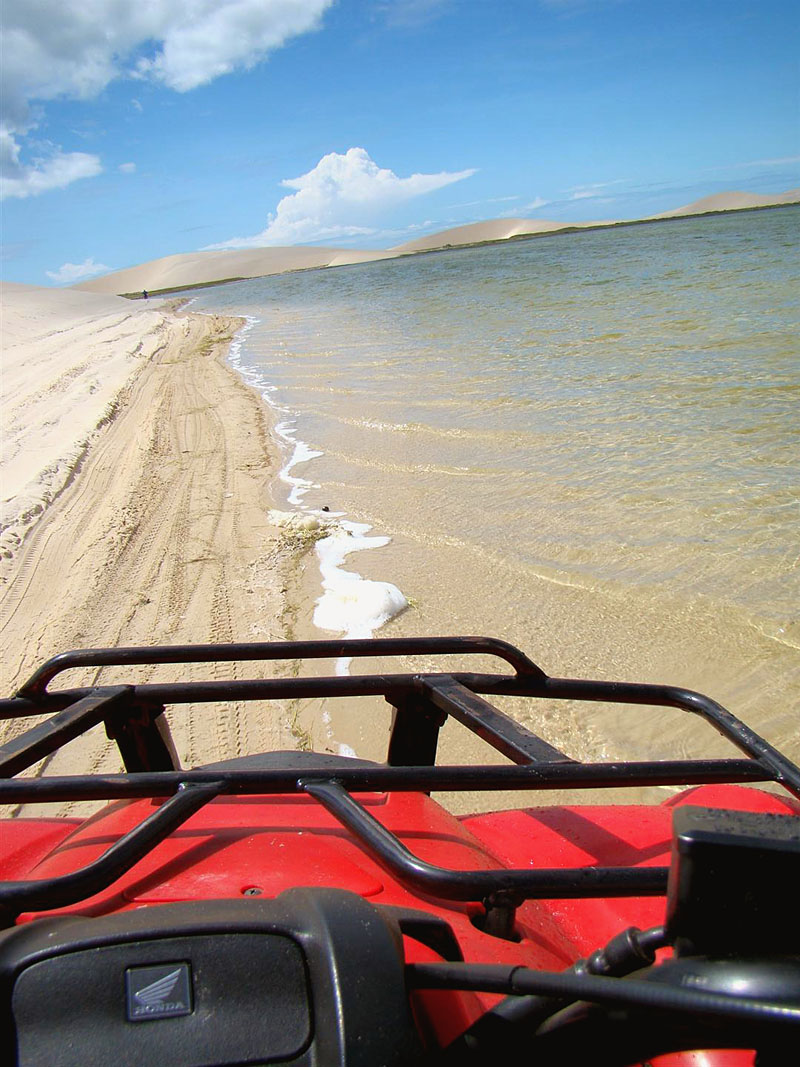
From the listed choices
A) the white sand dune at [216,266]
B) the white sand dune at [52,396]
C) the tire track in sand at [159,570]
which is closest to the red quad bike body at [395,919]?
the tire track in sand at [159,570]

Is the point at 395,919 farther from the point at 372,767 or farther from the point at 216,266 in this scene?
the point at 216,266

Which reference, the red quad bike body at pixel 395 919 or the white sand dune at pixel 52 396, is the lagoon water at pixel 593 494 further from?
the white sand dune at pixel 52 396

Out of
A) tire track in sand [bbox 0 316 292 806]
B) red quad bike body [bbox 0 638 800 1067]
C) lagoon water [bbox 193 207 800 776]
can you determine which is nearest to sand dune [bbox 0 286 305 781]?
tire track in sand [bbox 0 316 292 806]

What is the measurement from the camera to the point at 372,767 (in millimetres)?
1349

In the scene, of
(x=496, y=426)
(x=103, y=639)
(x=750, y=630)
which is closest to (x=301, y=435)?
(x=496, y=426)

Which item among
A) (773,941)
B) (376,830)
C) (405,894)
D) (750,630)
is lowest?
(750,630)

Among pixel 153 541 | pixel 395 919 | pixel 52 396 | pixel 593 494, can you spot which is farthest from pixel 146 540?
pixel 52 396

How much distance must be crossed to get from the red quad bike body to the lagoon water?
188 centimetres

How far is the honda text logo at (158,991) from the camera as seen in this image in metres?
0.80

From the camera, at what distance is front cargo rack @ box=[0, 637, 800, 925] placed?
3.36 ft

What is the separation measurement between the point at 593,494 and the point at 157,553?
308 cm

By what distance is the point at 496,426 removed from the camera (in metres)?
8.27

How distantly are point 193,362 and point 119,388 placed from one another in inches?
137

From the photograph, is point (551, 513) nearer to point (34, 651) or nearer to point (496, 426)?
point (496, 426)
